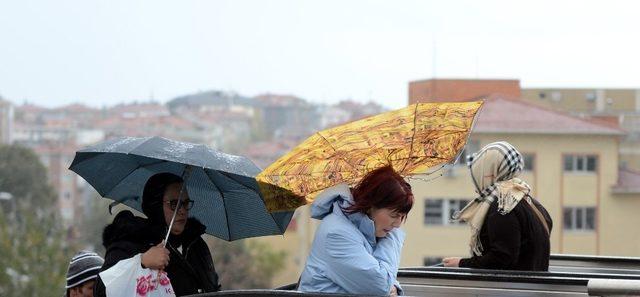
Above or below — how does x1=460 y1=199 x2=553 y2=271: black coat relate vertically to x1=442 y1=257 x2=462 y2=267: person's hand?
above

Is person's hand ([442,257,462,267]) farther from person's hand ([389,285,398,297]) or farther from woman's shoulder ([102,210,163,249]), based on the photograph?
woman's shoulder ([102,210,163,249])

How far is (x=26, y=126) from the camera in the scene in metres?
136

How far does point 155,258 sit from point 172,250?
0.82 feet

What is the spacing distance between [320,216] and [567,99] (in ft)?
312

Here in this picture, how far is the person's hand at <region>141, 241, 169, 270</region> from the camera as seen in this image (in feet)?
17.8

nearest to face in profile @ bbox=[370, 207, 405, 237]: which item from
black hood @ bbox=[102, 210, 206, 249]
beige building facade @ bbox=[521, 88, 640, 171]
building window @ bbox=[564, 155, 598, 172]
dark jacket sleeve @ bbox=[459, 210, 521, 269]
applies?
black hood @ bbox=[102, 210, 206, 249]

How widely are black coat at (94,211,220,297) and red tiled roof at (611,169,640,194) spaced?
220ft

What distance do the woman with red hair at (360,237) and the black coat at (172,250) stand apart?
1.92ft

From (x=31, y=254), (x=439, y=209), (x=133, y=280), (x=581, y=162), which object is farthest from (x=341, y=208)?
(x=581, y=162)

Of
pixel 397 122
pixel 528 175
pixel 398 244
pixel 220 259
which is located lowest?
pixel 220 259

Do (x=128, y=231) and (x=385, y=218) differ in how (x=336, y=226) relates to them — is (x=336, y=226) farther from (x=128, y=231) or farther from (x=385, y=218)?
(x=128, y=231)

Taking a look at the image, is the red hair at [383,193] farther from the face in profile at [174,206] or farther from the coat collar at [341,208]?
the face in profile at [174,206]

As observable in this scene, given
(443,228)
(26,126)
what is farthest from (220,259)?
(26,126)

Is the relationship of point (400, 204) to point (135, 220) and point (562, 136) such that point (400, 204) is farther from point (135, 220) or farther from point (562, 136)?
point (562, 136)
